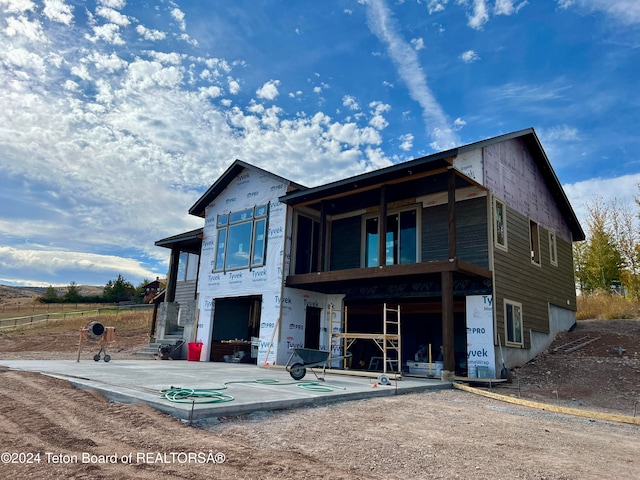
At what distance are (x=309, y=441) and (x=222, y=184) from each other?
45.6ft

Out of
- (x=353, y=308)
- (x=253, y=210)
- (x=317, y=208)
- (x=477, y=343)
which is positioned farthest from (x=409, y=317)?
(x=253, y=210)

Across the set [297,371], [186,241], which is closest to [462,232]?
[297,371]

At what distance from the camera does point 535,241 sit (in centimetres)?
1494

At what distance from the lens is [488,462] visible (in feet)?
12.9

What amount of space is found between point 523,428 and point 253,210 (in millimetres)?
11872

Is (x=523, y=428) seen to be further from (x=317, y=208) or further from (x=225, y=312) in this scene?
(x=225, y=312)

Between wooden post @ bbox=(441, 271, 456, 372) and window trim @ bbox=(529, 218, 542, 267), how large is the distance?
539 centimetres

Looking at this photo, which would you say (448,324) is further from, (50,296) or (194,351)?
(50,296)

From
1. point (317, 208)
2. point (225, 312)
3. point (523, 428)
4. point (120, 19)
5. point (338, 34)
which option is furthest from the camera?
point (225, 312)

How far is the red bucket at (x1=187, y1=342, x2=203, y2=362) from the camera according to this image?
15.9 meters

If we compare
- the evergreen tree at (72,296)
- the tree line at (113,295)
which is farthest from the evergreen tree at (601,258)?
the evergreen tree at (72,296)

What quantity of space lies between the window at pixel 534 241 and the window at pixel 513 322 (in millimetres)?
2429

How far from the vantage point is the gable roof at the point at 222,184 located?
623 inches

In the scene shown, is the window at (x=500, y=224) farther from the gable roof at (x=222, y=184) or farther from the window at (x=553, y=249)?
the gable roof at (x=222, y=184)
